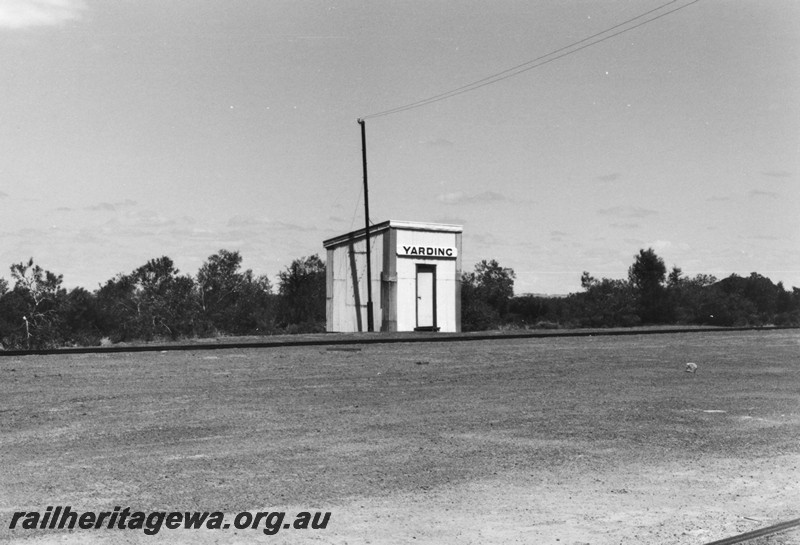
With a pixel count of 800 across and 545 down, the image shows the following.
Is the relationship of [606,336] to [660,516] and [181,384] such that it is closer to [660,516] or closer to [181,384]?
[181,384]

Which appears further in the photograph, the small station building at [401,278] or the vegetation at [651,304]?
the vegetation at [651,304]

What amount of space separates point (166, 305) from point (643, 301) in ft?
125

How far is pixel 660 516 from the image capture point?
21.3 feet

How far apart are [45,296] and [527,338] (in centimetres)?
3902

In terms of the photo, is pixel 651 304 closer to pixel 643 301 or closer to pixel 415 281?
pixel 643 301

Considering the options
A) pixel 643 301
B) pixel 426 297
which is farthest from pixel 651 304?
pixel 426 297

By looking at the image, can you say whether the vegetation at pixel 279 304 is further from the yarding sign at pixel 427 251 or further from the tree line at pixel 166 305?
the yarding sign at pixel 427 251

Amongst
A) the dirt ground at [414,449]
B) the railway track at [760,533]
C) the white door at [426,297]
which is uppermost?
the white door at [426,297]

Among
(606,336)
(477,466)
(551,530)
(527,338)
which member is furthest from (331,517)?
(606,336)

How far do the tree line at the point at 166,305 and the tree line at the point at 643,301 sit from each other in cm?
1246

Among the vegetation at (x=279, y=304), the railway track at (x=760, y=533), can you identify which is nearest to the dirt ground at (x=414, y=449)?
the railway track at (x=760, y=533)

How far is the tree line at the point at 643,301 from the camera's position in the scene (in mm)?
69125

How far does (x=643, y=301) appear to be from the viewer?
243 ft

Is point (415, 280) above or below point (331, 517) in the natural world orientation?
above
